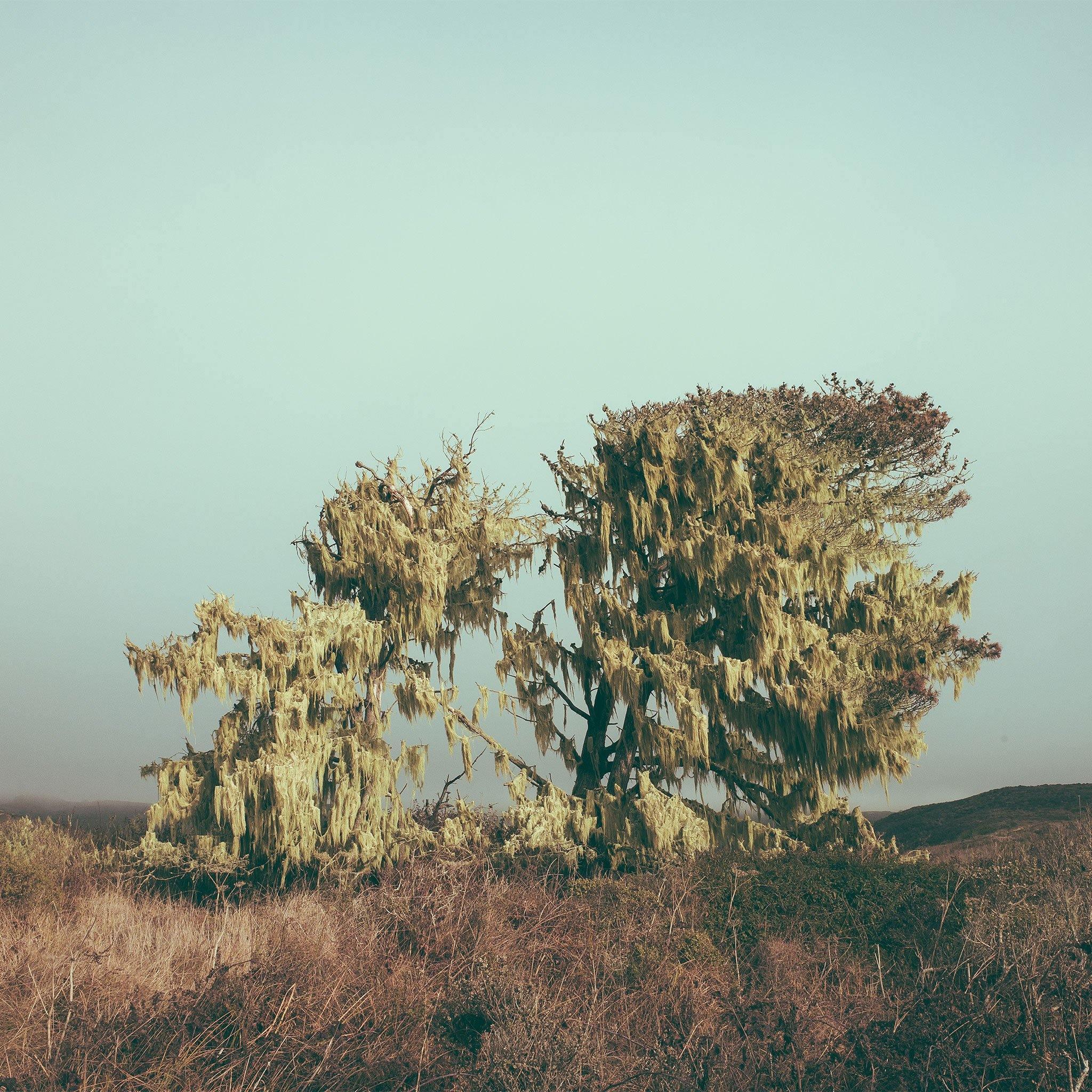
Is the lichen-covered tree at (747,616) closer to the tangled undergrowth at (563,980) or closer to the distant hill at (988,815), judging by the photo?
the tangled undergrowth at (563,980)

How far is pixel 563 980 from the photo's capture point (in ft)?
35.6

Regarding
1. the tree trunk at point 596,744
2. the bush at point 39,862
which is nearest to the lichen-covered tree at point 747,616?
the tree trunk at point 596,744

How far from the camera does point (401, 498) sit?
19.8 m

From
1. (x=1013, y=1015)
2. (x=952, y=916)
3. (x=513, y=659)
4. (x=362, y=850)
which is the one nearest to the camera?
(x=1013, y=1015)

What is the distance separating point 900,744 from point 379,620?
415 inches

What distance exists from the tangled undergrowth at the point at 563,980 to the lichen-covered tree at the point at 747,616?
6.61ft

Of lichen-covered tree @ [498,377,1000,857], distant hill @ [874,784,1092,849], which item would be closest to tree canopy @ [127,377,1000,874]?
lichen-covered tree @ [498,377,1000,857]

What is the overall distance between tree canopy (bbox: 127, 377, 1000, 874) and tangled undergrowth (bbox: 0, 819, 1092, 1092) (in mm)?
1549

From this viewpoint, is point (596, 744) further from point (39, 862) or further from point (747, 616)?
point (39, 862)

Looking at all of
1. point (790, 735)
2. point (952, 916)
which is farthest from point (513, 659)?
point (952, 916)

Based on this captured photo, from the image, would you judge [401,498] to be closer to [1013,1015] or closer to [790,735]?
[790,735]

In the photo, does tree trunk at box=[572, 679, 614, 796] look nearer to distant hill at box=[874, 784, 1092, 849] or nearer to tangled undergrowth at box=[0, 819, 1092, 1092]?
tangled undergrowth at box=[0, 819, 1092, 1092]

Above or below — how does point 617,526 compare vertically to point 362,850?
above

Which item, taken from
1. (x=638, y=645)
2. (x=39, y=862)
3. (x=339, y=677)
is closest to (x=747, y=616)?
(x=638, y=645)
